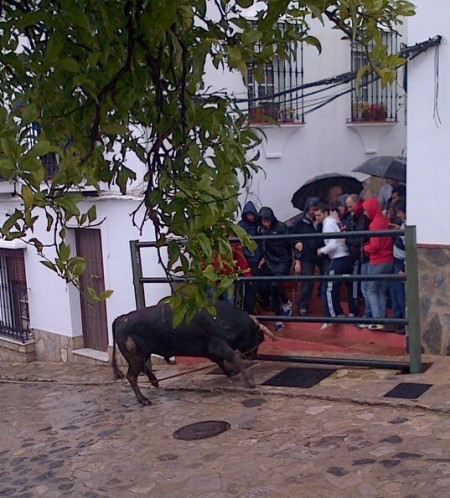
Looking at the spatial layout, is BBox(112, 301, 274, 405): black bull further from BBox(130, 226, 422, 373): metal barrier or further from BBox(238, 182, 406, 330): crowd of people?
BBox(238, 182, 406, 330): crowd of people

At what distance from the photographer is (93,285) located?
449 inches

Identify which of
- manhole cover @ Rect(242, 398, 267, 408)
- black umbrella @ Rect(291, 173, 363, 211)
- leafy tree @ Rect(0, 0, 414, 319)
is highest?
leafy tree @ Rect(0, 0, 414, 319)

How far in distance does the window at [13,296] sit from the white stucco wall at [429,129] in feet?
23.7

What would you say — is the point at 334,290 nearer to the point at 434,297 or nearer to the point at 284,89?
the point at 434,297

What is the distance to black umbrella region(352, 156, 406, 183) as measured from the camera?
1012cm

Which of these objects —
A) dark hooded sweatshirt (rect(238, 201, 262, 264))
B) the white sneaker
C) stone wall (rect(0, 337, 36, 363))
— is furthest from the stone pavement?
stone wall (rect(0, 337, 36, 363))

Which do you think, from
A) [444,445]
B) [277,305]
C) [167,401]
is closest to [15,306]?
[277,305]

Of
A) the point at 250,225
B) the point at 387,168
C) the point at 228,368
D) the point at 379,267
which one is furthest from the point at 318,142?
the point at 228,368

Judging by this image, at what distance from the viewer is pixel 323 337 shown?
8938 millimetres

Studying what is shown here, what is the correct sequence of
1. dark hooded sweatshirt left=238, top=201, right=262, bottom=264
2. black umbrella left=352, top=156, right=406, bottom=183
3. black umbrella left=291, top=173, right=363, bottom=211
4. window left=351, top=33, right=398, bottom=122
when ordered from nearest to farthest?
dark hooded sweatshirt left=238, top=201, right=262, bottom=264, black umbrella left=352, top=156, right=406, bottom=183, black umbrella left=291, top=173, right=363, bottom=211, window left=351, top=33, right=398, bottom=122

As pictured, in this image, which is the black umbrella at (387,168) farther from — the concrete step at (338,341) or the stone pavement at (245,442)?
the stone pavement at (245,442)

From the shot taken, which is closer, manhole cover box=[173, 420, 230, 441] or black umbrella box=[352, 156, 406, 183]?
manhole cover box=[173, 420, 230, 441]

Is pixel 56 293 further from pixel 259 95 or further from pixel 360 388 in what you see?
pixel 360 388

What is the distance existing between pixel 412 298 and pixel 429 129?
5.78 feet
